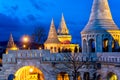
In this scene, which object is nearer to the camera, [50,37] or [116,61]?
[116,61]

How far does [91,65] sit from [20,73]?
21.3ft

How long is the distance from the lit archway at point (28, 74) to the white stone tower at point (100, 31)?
492 centimetres

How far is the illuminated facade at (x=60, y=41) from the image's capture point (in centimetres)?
3681

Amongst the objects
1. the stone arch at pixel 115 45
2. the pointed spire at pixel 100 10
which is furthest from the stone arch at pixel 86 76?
the pointed spire at pixel 100 10

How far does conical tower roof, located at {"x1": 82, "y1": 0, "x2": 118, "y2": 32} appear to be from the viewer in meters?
30.2

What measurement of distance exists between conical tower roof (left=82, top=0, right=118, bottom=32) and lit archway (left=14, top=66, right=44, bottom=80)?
5851mm

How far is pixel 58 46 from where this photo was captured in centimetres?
3856

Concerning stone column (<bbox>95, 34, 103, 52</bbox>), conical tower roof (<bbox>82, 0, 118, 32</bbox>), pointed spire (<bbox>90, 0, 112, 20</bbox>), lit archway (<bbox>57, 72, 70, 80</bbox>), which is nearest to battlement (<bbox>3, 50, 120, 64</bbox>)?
lit archway (<bbox>57, 72, 70, 80</bbox>)

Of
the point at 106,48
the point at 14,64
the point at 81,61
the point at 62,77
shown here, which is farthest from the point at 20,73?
the point at 106,48

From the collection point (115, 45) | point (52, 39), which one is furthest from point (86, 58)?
point (52, 39)

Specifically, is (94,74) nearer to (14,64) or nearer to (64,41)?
(14,64)

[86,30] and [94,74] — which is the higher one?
[86,30]

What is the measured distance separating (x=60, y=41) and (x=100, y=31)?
501 inches

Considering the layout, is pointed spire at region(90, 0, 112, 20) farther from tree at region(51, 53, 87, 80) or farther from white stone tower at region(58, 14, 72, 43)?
white stone tower at region(58, 14, 72, 43)
